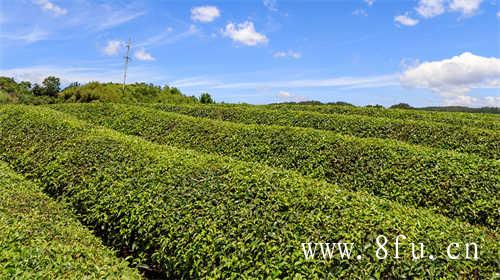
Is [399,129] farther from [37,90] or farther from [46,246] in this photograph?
[37,90]

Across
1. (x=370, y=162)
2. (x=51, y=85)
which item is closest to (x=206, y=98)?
(x=51, y=85)

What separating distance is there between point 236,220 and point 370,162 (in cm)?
383

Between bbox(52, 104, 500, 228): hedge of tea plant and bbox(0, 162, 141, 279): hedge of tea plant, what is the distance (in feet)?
13.9

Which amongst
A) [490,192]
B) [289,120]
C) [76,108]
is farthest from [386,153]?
[76,108]

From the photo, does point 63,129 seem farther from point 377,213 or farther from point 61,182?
point 377,213

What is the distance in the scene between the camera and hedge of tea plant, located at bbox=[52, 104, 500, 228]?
644 centimetres

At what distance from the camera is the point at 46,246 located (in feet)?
13.3

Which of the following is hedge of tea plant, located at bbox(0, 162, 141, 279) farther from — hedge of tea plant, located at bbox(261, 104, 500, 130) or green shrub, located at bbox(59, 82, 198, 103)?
green shrub, located at bbox(59, 82, 198, 103)

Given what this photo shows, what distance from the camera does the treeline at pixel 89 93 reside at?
28125 millimetres

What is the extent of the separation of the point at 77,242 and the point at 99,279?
122 centimetres

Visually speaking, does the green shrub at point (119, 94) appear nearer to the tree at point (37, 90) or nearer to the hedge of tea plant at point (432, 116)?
the tree at point (37, 90)

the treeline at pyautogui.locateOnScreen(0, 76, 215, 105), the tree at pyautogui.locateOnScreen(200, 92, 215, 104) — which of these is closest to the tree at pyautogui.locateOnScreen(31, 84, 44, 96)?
the treeline at pyautogui.locateOnScreen(0, 76, 215, 105)

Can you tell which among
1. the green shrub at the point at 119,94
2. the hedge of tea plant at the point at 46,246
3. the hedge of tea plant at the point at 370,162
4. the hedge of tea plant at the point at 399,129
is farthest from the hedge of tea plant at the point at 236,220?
the green shrub at the point at 119,94

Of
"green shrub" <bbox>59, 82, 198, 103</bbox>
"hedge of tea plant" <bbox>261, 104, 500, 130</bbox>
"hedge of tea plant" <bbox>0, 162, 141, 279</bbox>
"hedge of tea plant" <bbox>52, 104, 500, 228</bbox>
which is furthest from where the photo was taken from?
"green shrub" <bbox>59, 82, 198, 103</bbox>
